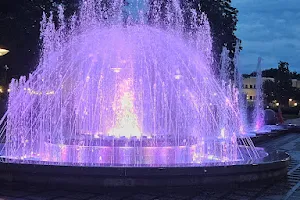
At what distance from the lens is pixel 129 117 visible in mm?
12086

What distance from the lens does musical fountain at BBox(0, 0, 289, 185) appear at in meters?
7.51

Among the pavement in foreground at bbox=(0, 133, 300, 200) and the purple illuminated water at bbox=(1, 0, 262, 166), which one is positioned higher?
the purple illuminated water at bbox=(1, 0, 262, 166)

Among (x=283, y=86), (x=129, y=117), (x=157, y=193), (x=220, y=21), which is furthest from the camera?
(x=283, y=86)

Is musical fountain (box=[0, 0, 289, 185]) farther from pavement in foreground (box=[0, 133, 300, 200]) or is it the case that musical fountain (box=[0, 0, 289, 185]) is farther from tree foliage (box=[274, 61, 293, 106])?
tree foliage (box=[274, 61, 293, 106])

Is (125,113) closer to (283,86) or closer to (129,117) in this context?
(129,117)

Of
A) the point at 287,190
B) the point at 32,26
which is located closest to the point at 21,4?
A: the point at 32,26

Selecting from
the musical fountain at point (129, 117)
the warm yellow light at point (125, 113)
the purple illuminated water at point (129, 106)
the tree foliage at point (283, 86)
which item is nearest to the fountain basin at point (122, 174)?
the musical fountain at point (129, 117)

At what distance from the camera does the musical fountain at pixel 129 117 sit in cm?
751

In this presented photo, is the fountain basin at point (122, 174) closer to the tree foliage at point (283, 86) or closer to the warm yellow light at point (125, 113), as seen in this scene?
the warm yellow light at point (125, 113)

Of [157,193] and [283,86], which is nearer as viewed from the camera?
[157,193]

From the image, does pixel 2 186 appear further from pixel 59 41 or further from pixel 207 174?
pixel 59 41

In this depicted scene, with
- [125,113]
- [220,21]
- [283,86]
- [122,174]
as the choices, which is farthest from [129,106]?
[283,86]

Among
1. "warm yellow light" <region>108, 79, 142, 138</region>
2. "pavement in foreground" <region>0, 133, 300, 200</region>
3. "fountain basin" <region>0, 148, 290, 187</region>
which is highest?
"warm yellow light" <region>108, 79, 142, 138</region>

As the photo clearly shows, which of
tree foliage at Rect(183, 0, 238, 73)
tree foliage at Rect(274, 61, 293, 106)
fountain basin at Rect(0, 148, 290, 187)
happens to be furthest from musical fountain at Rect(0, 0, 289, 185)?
tree foliage at Rect(274, 61, 293, 106)
